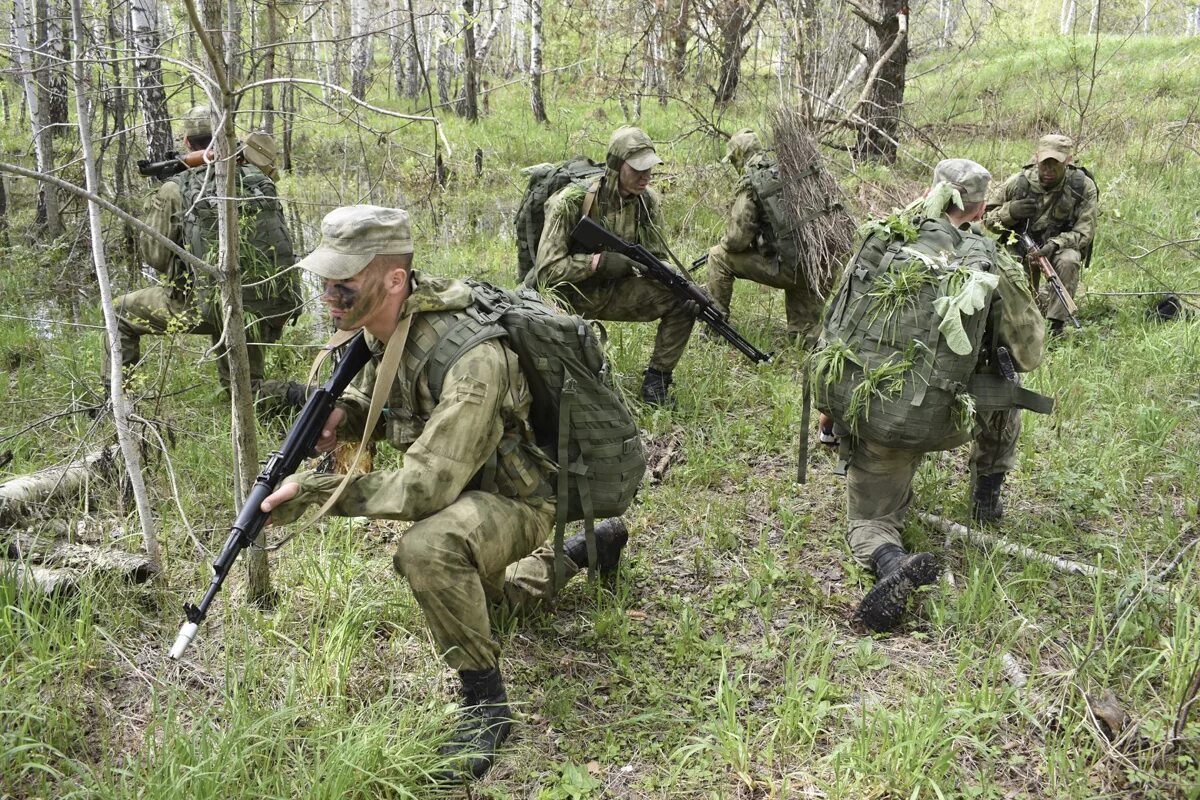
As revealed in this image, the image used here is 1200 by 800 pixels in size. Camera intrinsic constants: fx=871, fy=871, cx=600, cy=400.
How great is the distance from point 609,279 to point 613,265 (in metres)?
0.24

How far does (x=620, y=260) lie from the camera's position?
18.1ft

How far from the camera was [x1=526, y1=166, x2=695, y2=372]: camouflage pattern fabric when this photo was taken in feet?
17.9

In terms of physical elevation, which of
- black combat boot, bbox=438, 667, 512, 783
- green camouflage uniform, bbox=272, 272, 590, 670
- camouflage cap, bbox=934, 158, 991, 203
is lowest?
black combat boot, bbox=438, 667, 512, 783

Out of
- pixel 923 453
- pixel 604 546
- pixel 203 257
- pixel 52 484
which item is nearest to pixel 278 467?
pixel 604 546

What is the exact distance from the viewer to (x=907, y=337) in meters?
3.54

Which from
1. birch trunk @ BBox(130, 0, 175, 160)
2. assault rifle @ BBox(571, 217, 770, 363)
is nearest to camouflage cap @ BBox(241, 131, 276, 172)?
birch trunk @ BBox(130, 0, 175, 160)

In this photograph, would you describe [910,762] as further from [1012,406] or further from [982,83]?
[982,83]

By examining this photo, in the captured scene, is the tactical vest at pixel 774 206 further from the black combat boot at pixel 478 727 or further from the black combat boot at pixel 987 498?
the black combat boot at pixel 478 727

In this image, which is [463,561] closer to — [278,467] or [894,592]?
[278,467]

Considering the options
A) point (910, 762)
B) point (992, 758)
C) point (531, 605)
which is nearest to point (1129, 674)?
point (992, 758)

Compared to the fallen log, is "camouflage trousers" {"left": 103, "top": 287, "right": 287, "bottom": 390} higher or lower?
higher

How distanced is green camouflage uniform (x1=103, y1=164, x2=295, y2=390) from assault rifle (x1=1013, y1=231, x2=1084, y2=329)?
5414 mm

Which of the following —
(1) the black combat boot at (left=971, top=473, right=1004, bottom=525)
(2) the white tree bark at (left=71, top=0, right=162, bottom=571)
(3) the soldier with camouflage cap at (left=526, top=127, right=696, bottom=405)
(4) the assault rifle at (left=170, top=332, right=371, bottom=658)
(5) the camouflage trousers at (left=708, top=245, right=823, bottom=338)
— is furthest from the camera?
(5) the camouflage trousers at (left=708, top=245, right=823, bottom=338)

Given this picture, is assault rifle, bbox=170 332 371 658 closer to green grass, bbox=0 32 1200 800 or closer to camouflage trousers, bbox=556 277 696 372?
green grass, bbox=0 32 1200 800
